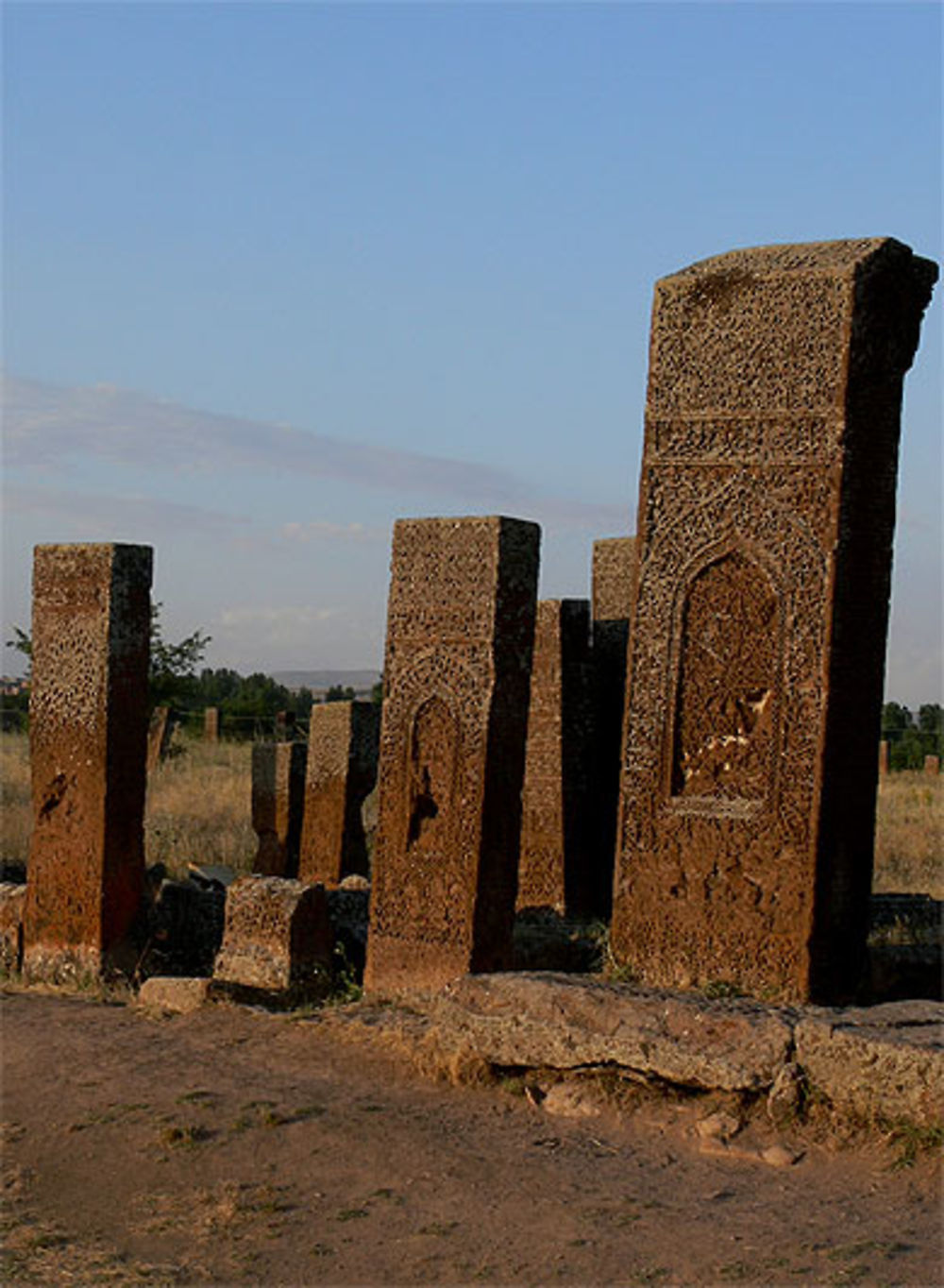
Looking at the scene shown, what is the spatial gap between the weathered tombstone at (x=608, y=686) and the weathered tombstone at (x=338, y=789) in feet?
9.70

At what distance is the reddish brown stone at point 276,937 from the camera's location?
9516 millimetres

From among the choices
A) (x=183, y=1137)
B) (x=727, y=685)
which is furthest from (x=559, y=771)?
(x=183, y=1137)

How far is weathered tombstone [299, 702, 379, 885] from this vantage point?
14.7m

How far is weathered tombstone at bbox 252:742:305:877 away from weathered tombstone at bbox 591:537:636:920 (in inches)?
182

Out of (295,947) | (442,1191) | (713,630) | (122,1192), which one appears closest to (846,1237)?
(442,1191)

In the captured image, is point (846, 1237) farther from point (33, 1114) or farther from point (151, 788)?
point (151, 788)

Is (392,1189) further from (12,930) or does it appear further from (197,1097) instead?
(12,930)

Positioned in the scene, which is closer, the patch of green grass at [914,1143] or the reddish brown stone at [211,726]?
the patch of green grass at [914,1143]

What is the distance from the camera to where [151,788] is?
78.9 feet

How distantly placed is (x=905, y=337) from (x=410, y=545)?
9.31 feet

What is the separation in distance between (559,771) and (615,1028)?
5.24 m

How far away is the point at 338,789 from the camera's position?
1480cm

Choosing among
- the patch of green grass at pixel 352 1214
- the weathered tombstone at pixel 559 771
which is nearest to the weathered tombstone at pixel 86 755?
the weathered tombstone at pixel 559 771

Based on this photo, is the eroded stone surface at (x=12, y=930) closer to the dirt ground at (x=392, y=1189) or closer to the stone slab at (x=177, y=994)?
the stone slab at (x=177, y=994)
